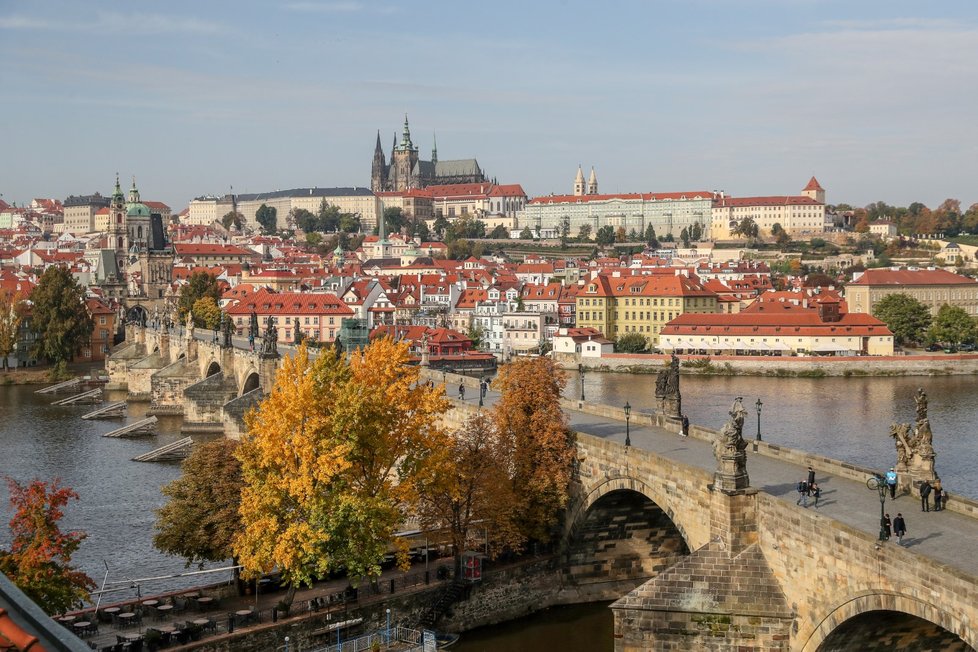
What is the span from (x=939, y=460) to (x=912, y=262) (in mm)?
101092

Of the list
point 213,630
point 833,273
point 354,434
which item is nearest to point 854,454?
point 354,434

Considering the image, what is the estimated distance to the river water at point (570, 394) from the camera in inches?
957

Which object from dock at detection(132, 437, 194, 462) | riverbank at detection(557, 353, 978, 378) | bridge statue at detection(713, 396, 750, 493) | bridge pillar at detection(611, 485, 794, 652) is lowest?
riverbank at detection(557, 353, 978, 378)

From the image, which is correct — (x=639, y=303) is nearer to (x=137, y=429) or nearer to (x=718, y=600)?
(x=137, y=429)

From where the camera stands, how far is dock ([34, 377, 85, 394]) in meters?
61.0

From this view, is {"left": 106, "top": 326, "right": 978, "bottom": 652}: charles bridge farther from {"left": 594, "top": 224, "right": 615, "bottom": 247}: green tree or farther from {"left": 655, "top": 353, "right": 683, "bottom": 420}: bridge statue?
{"left": 594, "top": 224, "right": 615, "bottom": 247}: green tree

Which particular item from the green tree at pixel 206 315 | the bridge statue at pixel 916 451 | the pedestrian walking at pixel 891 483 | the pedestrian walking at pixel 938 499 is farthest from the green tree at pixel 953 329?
the pedestrian walking at pixel 938 499

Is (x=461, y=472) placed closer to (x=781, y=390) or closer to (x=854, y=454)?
(x=854, y=454)

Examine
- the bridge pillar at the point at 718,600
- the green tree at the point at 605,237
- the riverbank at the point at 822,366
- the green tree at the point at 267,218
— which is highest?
the green tree at the point at 267,218

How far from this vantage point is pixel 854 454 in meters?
36.7

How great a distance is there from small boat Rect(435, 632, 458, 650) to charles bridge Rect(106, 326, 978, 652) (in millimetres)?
2169

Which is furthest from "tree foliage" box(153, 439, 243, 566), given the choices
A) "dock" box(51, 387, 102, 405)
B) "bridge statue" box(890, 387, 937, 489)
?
"dock" box(51, 387, 102, 405)

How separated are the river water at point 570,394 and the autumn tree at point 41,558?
13.3ft

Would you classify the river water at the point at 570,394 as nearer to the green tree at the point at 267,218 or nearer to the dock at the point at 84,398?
the dock at the point at 84,398
